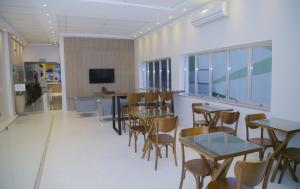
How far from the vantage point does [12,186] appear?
2570 mm

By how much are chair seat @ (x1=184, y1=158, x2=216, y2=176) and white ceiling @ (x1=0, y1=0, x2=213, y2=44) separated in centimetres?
398

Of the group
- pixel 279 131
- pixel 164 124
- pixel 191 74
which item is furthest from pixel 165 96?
pixel 279 131

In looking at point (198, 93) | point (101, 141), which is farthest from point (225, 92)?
point (101, 141)

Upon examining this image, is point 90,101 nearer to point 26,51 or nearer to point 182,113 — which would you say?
point 182,113

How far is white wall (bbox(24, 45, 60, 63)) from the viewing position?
12.7 metres

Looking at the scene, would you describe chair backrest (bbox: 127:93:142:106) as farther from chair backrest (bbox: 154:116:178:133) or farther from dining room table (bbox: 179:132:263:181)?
dining room table (bbox: 179:132:263:181)

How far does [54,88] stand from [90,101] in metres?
9.61

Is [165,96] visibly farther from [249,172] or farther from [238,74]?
[249,172]

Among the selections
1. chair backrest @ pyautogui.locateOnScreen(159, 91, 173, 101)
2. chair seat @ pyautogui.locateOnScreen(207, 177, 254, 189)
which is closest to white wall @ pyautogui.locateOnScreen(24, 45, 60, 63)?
chair backrest @ pyautogui.locateOnScreen(159, 91, 173, 101)

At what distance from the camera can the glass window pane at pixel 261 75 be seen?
4.17 meters

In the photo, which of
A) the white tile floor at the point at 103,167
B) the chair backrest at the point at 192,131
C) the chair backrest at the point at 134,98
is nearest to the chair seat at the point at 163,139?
the white tile floor at the point at 103,167

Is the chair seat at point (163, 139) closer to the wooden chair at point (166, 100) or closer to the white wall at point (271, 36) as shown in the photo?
the white wall at point (271, 36)

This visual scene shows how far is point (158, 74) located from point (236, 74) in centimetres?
395

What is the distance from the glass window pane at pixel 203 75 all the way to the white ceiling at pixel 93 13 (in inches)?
54.0
